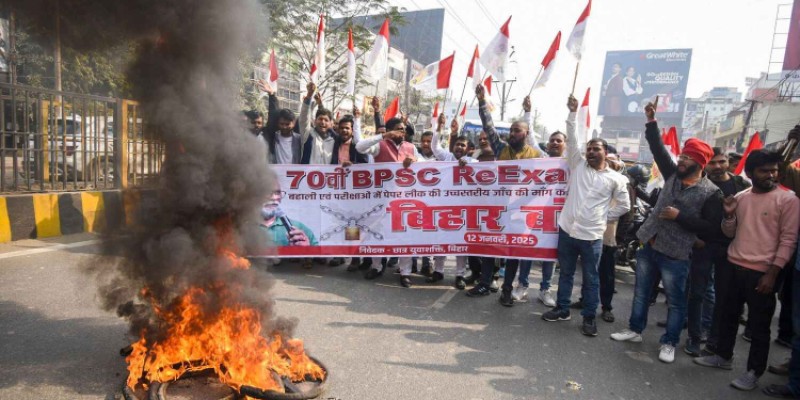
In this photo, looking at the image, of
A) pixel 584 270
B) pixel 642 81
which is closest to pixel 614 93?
pixel 642 81

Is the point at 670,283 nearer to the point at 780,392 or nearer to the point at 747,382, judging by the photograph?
the point at 747,382

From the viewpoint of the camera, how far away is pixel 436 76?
905 centimetres

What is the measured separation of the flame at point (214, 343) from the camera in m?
3.00

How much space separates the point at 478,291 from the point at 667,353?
214 cm

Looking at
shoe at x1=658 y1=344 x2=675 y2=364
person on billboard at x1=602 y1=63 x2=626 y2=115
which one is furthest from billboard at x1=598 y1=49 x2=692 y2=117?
shoe at x1=658 y1=344 x2=675 y2=364

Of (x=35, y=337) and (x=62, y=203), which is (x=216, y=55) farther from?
(x=62, y=203)

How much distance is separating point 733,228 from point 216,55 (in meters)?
4.40

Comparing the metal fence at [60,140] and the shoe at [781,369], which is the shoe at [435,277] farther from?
the metal fence at [60,140]

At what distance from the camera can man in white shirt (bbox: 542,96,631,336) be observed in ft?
15.8

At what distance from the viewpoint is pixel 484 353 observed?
4.12m

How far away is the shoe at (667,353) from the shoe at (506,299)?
160 centimetres

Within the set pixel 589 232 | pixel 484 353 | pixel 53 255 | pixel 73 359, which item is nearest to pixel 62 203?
pixel 53 255

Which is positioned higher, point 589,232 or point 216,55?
point 216,55

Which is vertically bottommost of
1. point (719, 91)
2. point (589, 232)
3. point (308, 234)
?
point (308, 234)
